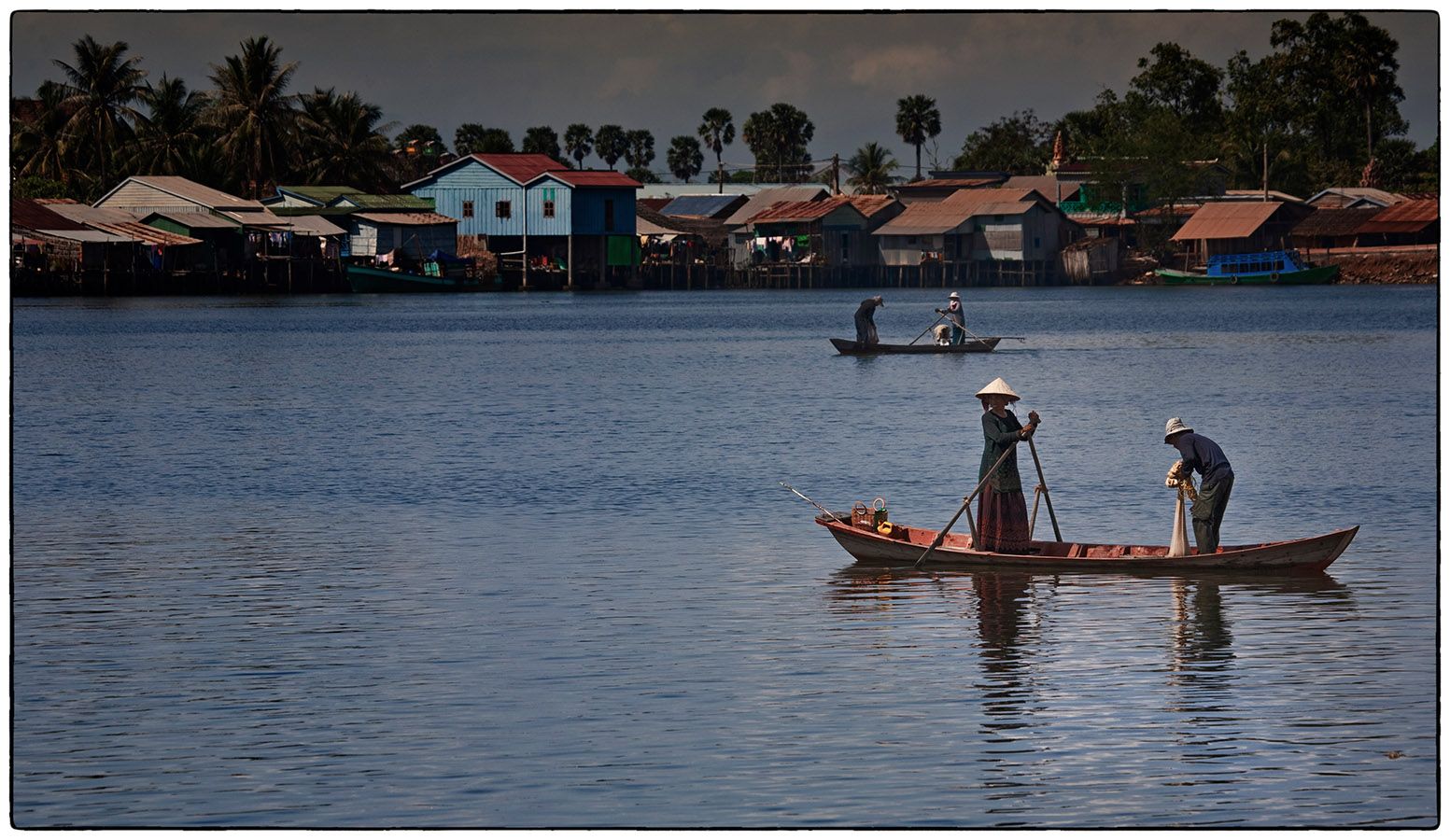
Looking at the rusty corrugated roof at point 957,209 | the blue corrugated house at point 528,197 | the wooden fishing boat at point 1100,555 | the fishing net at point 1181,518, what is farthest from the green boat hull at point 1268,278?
the fishing net at point 1181,518

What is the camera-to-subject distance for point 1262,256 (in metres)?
93.4

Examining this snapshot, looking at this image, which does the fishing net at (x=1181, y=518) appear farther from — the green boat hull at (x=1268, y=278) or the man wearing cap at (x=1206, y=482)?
the green boat hull at (x=1268, y=278)

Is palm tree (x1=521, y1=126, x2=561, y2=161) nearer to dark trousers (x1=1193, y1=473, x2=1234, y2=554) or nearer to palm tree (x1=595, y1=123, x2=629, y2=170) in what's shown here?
palm tree (x1=595, y1=123, x2=629, y2=170)

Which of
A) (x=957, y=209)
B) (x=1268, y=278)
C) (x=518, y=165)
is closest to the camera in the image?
(x=518, y=165)

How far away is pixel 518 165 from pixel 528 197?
1.37 m

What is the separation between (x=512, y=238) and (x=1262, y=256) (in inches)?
1372

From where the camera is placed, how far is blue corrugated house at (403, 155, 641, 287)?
81.9 metres

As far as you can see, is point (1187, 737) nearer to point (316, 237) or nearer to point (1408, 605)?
point (1408, 605)

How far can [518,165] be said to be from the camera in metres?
82.3

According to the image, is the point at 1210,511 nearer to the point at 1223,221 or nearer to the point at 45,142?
the point at 45,142

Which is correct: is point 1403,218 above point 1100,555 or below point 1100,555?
above

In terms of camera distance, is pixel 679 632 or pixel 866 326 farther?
pixel 866 326

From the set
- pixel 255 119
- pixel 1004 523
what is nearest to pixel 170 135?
pixel 255 119

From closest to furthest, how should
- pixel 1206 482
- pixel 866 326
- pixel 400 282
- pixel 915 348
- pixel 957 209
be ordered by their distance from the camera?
pixel 1206 482
pixel 915 348
pixel 866 326
pixel 400 282
pixel 957 209
